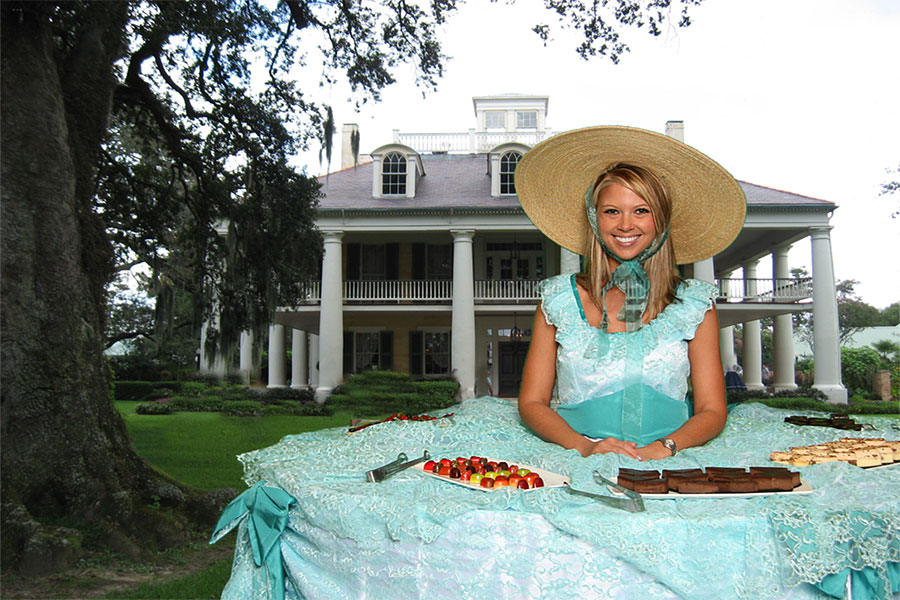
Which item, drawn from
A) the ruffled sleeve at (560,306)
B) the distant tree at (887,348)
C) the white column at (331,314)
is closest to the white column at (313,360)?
the white column at (331,314)

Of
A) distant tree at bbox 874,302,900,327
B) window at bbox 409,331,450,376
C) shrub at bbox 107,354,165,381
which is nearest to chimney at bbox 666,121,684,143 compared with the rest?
window at bbox 409,331,450,376

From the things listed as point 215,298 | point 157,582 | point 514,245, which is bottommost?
point 157,582

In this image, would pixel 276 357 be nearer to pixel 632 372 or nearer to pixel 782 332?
pixel 782 332

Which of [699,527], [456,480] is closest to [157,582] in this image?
[456,480]

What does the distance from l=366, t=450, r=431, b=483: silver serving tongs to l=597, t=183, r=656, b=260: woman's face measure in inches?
35.5

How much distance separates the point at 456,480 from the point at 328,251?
15284 millimetres

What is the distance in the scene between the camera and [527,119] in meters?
24.3

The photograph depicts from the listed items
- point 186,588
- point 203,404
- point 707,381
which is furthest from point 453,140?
point 707,381

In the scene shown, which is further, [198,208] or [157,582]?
[198,208]

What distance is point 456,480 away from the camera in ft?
4.37

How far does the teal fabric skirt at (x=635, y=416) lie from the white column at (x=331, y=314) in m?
14.2

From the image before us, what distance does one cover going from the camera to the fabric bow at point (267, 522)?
1360 mm

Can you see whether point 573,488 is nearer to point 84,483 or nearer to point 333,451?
point 333,451

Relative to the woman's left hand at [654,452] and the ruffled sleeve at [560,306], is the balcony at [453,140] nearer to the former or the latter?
the ruffled sleeve at [560,306]
